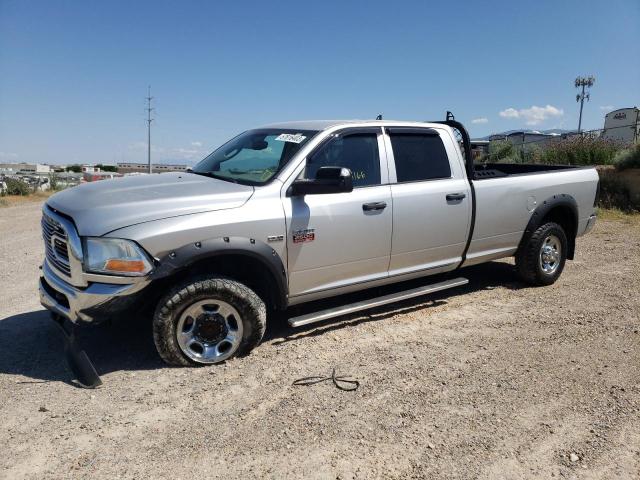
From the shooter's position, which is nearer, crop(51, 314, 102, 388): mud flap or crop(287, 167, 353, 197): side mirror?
crop(51, 314, 102, 388): mud flap

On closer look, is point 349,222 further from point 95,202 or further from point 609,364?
point 609,364

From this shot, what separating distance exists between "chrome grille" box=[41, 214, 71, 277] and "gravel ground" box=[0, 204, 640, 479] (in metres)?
0.79

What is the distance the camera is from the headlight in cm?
340

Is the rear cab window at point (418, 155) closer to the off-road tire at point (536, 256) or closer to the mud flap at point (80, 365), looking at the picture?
the off-road tire at point (536, 256)

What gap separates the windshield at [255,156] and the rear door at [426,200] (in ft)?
3.16

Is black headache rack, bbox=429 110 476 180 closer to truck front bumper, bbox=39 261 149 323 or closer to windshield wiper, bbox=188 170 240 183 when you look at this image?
windshield wiper, bbox=188 170 240 183

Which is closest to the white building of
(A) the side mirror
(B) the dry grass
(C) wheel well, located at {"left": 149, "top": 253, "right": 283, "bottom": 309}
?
(B) the dry grass

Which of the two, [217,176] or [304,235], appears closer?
[304,235]

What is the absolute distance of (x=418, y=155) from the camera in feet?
16.3

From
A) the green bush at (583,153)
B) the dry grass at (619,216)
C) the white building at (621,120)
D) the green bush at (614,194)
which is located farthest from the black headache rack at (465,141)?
the white building at (621,120)

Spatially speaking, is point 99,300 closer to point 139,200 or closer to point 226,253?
point 139,200

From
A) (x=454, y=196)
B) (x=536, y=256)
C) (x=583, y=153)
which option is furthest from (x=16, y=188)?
(x=583, y=153)

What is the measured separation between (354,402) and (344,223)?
1.52m

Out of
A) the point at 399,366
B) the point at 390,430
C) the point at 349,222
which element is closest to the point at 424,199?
the point at 349,222
